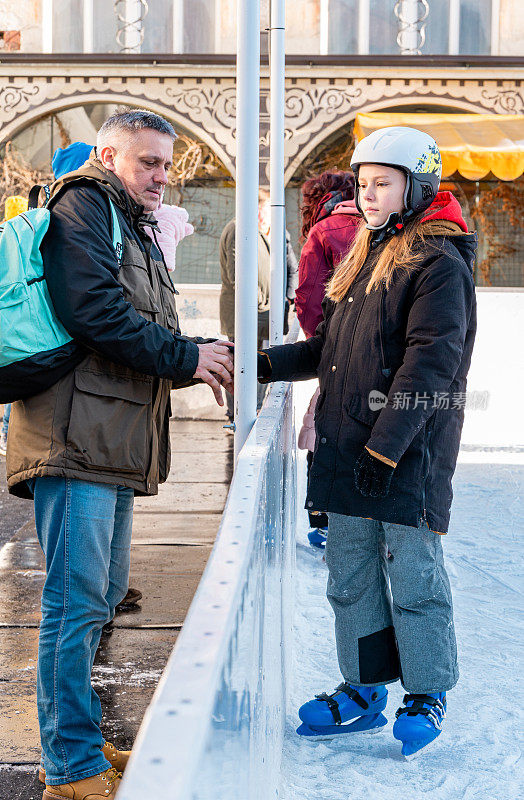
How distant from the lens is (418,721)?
2.81m

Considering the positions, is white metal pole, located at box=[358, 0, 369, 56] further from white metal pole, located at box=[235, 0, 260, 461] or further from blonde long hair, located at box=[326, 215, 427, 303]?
white metal pole, located at box=[235, 0, 260, 461]

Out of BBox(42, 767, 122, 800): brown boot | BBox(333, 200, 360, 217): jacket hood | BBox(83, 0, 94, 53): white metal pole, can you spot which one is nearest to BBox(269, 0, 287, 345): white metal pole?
BBox(333, 200, 360, 217): jacket hood

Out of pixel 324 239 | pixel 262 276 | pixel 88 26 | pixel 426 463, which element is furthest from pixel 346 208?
pixel 88 26

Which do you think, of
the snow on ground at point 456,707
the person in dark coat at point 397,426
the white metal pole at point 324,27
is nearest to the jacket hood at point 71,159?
the person in dark coat at point 397,426

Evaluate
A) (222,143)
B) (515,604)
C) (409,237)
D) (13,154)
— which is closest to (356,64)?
(222,143)

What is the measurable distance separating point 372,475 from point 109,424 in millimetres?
716

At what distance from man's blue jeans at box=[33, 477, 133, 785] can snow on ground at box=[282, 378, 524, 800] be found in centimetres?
58

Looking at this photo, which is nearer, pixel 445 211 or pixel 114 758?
pixel 114 758

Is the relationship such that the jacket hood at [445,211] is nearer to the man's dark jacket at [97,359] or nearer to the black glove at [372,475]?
the black glove at [372,475]

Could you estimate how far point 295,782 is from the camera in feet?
8.82

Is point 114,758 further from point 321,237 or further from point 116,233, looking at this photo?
point 321,237

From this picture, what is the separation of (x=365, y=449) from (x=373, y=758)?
0.89 meters

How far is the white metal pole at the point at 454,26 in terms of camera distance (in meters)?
13.3

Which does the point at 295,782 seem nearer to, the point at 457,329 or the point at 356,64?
the point at 457,329
